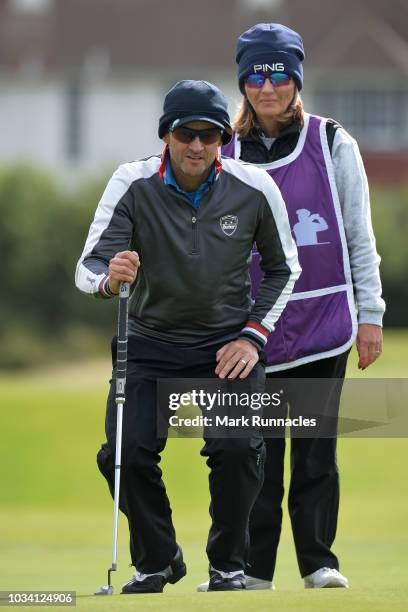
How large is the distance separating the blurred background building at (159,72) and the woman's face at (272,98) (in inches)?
1729

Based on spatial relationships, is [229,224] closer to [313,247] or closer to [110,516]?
[313,247]

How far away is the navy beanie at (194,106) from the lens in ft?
20.7

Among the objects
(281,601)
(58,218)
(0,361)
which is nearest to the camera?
(281,601)

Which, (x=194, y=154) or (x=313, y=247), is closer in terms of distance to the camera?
(x=194, y=154)

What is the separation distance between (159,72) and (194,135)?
46.9 meters

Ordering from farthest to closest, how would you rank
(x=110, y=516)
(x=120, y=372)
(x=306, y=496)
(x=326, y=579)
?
1. (x=110, y=516)
2. (x=306, y=496)
3. (x=326, y=579)
4. (x=120, y=372)

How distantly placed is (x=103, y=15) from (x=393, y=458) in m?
38.8

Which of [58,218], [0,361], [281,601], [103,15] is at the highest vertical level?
[103,15]

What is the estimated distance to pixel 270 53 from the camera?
7059 millimetres

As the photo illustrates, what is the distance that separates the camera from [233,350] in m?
6.35

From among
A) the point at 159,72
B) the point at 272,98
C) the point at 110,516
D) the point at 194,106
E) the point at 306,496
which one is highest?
the point at 159,72

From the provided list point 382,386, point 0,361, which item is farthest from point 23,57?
point 382,386

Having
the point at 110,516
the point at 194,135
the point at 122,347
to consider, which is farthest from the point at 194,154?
the point at 110,516

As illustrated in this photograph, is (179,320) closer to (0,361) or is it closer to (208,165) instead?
(208,165)
